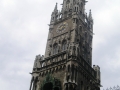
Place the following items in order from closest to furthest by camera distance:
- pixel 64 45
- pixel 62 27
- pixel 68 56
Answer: pixel 68 56
pixel 64 45
pixel 62 27

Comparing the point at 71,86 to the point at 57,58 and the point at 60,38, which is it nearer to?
the point at 57,58

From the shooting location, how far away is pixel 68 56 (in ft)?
123

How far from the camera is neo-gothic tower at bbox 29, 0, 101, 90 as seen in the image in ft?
117

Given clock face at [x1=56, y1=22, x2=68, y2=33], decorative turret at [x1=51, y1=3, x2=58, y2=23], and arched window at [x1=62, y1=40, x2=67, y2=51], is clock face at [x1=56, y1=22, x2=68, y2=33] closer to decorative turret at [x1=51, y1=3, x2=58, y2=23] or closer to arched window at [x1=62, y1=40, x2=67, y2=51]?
arched window at [x1=62, y1=40, x2=67, y2=51]

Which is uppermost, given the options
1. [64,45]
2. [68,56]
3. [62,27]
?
[62,27]

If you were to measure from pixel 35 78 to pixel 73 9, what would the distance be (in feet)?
52.1

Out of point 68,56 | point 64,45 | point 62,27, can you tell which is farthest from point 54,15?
point 68,56

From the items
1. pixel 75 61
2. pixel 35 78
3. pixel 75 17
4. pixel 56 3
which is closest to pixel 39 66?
pixel 35 78

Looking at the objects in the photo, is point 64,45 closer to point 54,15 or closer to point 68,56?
point 68,56

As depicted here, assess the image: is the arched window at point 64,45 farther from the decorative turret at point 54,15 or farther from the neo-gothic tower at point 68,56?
the decorative turret at point 54,15

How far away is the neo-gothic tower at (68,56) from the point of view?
1409 inches

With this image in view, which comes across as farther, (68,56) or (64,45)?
(64,45)

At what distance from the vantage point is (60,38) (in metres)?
43.6

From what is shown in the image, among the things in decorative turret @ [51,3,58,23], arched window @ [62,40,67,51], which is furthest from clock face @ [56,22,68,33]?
decorative turret @ [51,3,58,23]
